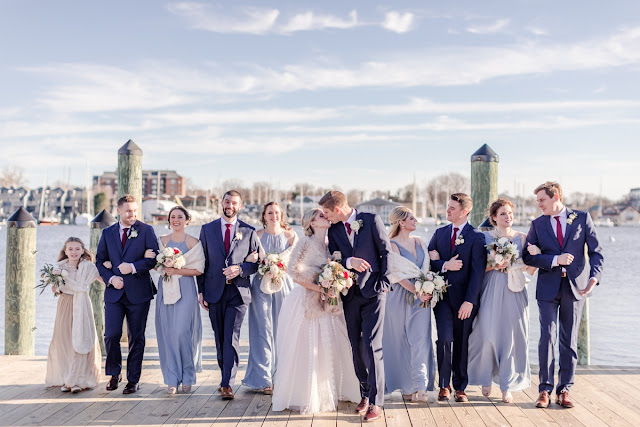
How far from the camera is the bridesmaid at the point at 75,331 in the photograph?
6949 mm

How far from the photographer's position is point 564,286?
6.39 m

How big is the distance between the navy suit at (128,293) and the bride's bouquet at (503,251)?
11.2ft

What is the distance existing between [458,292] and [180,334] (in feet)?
9.42

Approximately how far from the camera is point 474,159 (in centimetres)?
898

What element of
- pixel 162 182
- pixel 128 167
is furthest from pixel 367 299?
pixel 162 182

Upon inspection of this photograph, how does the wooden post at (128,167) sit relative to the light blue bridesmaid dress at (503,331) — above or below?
above

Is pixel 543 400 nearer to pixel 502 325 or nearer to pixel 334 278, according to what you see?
pixel 502 325

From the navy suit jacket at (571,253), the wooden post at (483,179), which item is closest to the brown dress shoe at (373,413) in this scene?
the navy suit jacket at (571,253)

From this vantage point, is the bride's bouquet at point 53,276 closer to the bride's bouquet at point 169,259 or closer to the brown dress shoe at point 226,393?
the bride's bouquet at point 169,259

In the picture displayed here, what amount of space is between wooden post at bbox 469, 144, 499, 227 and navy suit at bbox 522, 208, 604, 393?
2.54m

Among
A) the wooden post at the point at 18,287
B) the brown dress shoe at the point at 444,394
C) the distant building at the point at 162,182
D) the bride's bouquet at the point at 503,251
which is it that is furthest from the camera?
the distant building at the point at 162,182

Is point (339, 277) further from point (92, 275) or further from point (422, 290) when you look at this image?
point (92, 275)

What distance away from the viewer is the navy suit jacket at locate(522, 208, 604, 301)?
632 cm

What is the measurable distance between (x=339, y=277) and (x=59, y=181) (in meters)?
157
